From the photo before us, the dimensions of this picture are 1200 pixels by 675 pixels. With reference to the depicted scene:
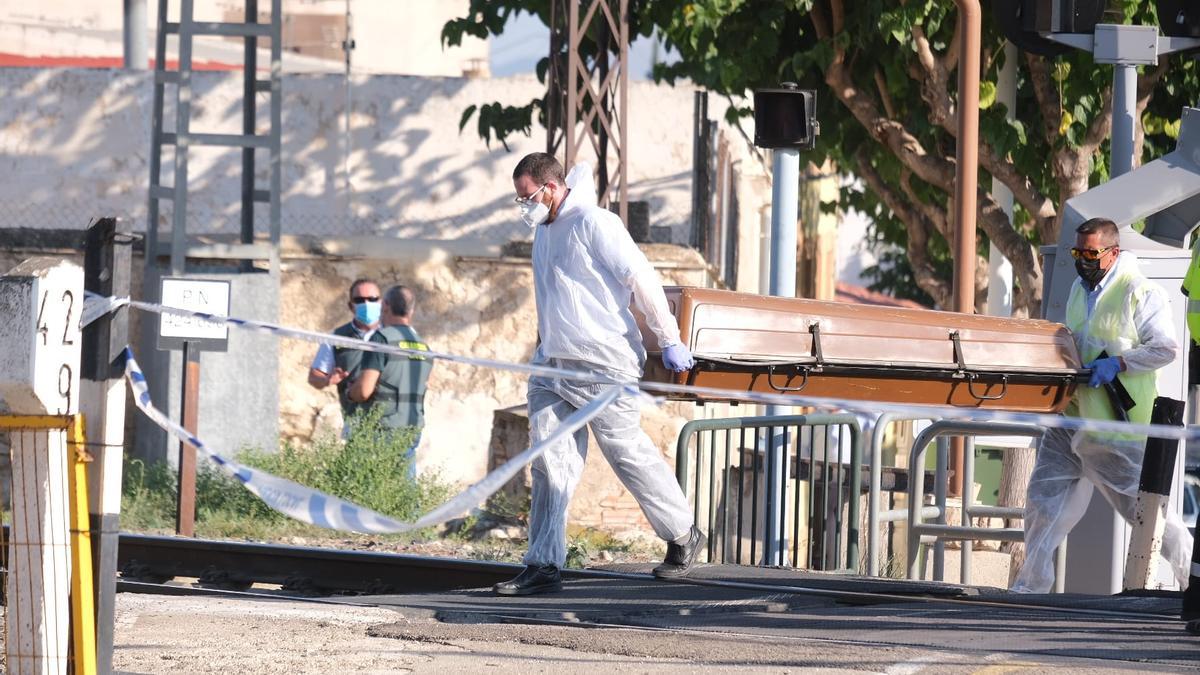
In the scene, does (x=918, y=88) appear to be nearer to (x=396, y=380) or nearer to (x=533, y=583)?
(x=396, y=380)

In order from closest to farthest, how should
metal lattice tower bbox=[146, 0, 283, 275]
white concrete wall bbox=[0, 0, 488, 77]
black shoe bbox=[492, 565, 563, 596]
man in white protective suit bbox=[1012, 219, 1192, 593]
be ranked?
black shoe bbox=[492, 565, 563, 596]
man in white protective suit bbox=[1012, 219, 1192, 593]
metal lattice tower bbox=[146, 0, 283, 275]
white concrete wall bbox=[0, 0, 488, 77]

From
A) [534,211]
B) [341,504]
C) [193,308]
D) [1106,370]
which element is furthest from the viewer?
[193,308]

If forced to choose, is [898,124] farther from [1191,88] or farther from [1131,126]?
[1131,126]

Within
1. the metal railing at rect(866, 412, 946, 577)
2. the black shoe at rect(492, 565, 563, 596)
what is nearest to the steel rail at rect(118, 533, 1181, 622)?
the black shoe at rect(492, 565, 563, 596)

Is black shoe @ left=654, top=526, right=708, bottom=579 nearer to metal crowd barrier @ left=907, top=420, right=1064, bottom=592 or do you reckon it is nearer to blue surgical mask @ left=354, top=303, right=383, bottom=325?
metal crowd barrier @ left=907, top=420, right=1064, bottom=592

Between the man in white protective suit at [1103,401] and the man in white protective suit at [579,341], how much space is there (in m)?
1.85

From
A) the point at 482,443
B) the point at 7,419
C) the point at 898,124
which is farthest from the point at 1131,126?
the point at 482,443

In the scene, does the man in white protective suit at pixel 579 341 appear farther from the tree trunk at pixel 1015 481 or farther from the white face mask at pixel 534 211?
the tree trunk at pixel 1015 481

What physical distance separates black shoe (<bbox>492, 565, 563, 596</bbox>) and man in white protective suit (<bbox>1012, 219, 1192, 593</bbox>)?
2299 mm

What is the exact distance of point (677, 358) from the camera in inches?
314

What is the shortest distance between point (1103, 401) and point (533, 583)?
113 inches

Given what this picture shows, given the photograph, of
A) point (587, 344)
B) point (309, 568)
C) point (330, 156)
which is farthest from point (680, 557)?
point (330, 156)

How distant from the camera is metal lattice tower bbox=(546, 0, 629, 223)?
14.5 m

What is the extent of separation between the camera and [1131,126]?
34.0 ft
